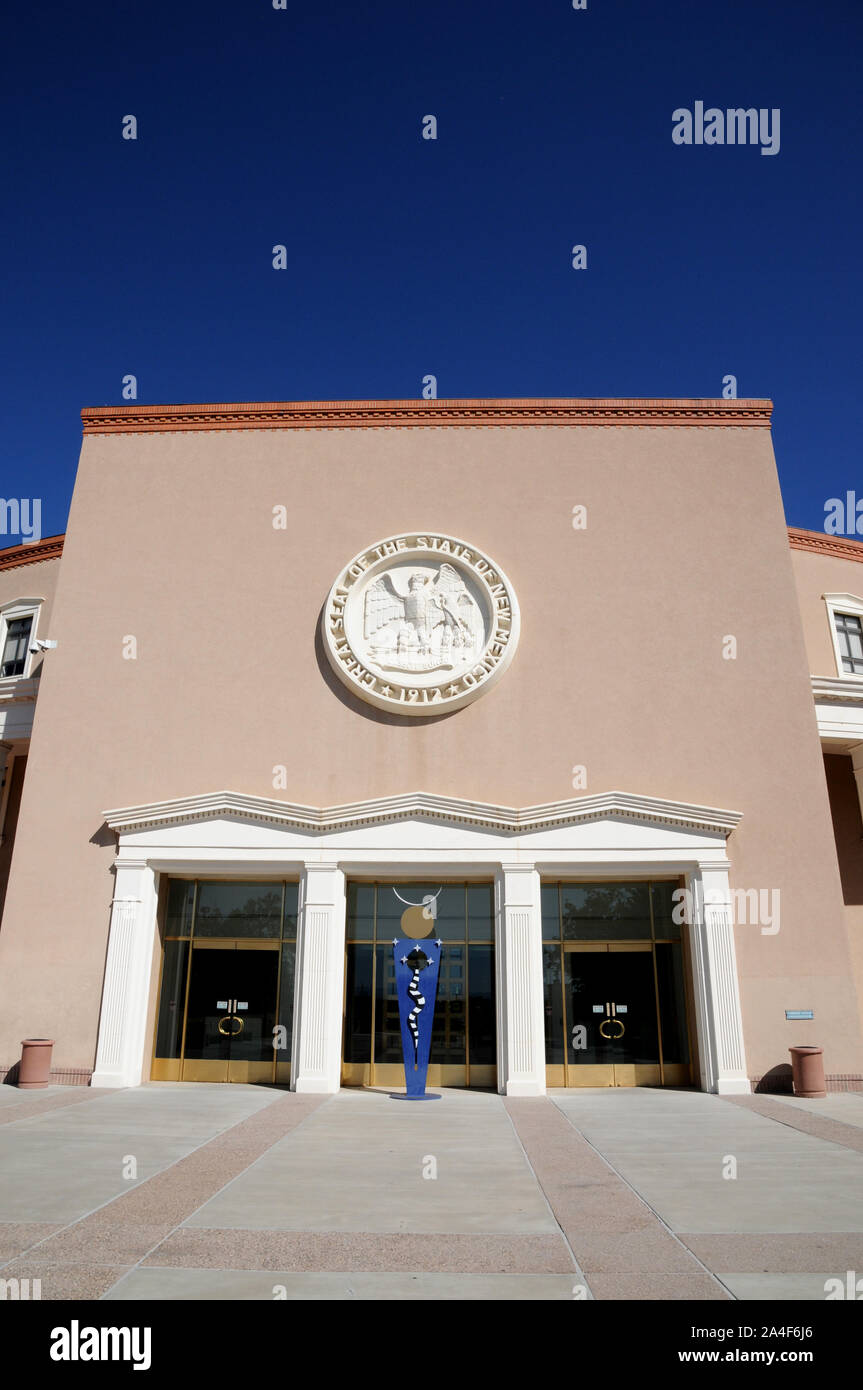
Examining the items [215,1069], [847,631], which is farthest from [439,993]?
[847,631]

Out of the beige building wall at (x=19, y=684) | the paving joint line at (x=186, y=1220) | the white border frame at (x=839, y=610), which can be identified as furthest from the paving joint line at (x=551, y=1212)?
the white border frame at (x=839, y=610)

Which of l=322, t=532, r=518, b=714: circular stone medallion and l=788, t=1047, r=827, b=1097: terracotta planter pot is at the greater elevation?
l=322, t=532, r=518, b=714: circular stone medallion

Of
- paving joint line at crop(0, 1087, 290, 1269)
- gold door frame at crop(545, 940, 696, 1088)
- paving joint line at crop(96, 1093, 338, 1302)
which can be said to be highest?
gold door frame at crop(545, 940, 696, 1088)

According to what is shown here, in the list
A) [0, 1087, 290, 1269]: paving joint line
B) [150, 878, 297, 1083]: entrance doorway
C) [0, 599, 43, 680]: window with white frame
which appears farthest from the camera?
[0, 599, 43, 680]: window with white frame

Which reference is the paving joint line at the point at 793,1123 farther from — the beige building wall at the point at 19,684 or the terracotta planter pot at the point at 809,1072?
the beige building wall at the point at 19,684

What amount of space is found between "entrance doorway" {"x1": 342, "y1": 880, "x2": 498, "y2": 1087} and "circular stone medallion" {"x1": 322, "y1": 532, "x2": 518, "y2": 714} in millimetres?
4121

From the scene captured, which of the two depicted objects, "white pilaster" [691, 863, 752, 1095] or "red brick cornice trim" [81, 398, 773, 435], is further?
"red brick cornice trim" [81, 398, 773, 435]

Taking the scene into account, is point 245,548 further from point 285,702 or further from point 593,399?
point 593,399

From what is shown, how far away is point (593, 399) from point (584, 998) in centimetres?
1335

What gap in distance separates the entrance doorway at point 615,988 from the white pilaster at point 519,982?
79cm

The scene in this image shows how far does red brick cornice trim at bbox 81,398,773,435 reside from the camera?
20.8 metres

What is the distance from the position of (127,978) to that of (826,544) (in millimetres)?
20519

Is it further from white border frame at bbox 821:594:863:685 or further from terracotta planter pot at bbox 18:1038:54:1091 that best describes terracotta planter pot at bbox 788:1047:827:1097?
terracotta planter pot at bbox 18:1038:54:1091

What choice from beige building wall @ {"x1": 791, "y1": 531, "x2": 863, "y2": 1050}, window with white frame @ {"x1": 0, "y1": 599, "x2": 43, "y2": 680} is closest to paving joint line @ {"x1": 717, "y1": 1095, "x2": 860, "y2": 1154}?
beige building wall @ {"x1": 791, "y1": 531, "x2": 863, "y2": 1050}
